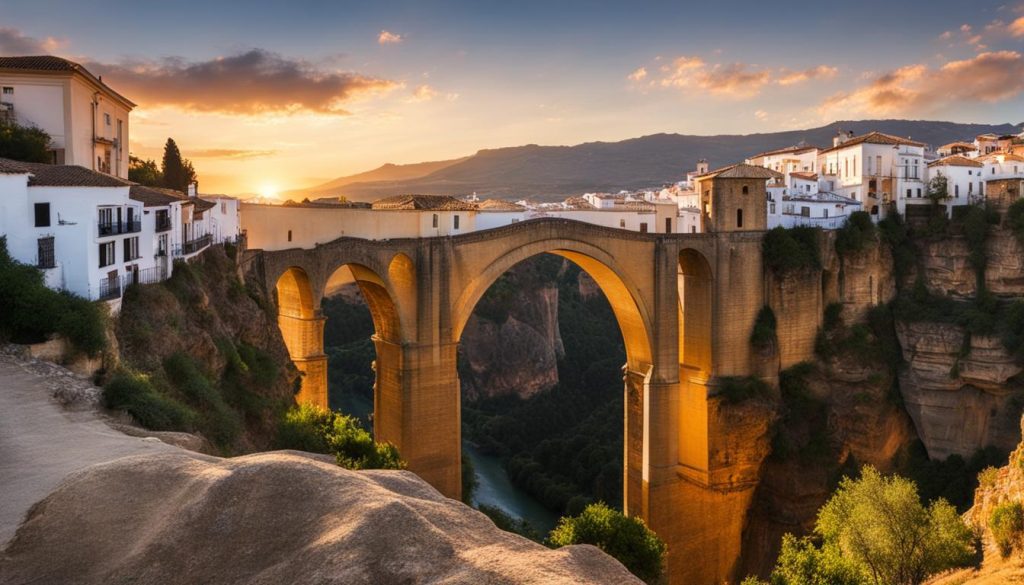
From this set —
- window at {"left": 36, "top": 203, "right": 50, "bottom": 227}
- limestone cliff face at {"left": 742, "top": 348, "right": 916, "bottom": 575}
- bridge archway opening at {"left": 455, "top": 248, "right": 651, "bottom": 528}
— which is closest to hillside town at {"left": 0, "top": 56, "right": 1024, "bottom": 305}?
window at {"left": 36, "top": 203, "right": 50, "bottom": 227}

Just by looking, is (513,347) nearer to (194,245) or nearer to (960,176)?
(960,176)

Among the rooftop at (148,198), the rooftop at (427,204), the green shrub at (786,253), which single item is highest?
the rooftop at (427,204)

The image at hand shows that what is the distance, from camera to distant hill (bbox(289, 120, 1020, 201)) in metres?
138

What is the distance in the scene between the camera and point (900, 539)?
58.5ft

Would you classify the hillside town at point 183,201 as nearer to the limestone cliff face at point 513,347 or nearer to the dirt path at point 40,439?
the dirt path at point 40,439

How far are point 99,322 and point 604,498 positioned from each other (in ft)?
82.5

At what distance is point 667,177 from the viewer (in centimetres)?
14425

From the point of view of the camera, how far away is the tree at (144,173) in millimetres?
28570

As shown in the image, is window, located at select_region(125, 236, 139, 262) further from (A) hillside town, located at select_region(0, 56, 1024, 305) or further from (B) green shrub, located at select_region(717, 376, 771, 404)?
(B) green shrub, located at select_region(717, 376, 771, 404)

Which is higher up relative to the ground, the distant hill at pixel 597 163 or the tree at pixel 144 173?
the distant hill at pixel 597 163

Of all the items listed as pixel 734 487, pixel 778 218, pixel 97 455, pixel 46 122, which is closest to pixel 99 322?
pixel 97 455

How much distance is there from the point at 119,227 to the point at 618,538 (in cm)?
1250

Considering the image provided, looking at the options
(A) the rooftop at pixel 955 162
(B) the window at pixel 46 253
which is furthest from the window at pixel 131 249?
(A) the rooftop at pixel 955 162

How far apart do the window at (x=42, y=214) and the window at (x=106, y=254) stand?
3.13ft
